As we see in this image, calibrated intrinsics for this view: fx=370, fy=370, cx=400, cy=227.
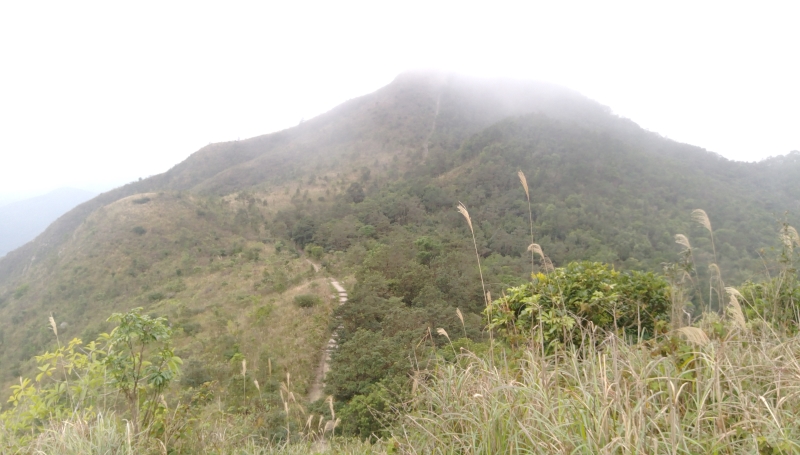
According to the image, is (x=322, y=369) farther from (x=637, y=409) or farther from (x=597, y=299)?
(x=637, y=409)

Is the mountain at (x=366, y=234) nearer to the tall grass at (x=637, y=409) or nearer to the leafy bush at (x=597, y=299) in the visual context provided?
the leafy bush at (x=597, y=299)

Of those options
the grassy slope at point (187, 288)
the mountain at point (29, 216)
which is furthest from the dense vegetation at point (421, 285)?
the mountain at point (29, 216)

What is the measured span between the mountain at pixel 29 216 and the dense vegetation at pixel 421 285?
51277 millimetres

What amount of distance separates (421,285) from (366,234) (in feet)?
48.3

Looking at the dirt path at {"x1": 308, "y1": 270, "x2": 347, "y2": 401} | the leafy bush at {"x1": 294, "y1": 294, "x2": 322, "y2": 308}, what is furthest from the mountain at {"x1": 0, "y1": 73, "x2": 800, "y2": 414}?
the leafy bush at {"x1": 294, "y1": 294, "x2": 322, "y2": 308}

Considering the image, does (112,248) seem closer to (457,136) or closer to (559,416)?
(559,416)

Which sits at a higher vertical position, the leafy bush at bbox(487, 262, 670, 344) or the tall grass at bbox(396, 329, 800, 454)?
the tall grass at bbox(396, 329, 800, 454)

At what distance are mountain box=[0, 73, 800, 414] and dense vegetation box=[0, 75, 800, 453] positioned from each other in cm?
17

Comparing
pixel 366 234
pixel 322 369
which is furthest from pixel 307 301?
pixel 366 234

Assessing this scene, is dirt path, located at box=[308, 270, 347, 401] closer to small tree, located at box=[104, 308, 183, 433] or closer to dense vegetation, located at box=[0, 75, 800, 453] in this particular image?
dense vegetation, located at box=[0, 75, 800, 453]

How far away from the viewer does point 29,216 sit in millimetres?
99500

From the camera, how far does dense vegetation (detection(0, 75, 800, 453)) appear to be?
6.84 feet

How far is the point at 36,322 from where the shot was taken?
2044 centimetres

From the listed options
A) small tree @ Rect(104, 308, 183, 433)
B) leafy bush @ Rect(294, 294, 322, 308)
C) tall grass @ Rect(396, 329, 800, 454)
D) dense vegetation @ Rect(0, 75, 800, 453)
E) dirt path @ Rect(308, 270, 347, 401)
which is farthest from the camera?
leafy bush @ Rect(294, 294, 322, 308)
